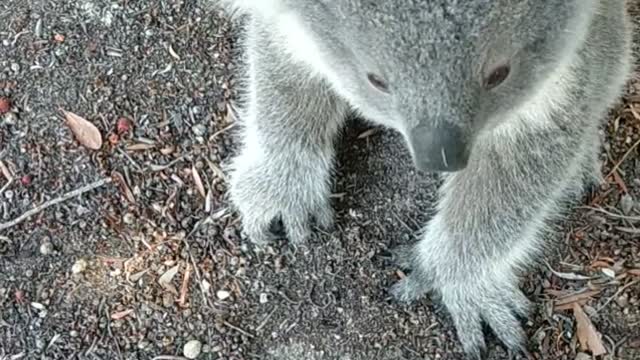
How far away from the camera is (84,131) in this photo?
3.01 m

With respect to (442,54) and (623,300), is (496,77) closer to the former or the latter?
(442,54)

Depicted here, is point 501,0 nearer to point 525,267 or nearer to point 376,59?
point 376,59

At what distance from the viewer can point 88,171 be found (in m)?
2.97

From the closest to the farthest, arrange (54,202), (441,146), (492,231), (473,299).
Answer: (441,146)
(492,231)
(473,299)
(54,202)

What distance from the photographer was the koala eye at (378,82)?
1.99 meters

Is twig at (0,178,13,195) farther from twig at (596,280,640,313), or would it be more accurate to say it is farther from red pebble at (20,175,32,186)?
twig at (596,280,640,313)

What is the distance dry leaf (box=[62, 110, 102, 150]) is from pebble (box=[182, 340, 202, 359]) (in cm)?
57

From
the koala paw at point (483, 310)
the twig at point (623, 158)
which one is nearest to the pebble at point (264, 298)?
the koala paw at point (483, 310)

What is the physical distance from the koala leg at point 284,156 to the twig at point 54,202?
1.11ft

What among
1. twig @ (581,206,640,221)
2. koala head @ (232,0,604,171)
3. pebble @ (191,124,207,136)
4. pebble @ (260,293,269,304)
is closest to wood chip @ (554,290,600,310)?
twig @ (581,206,640,221)

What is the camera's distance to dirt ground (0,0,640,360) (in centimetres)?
284

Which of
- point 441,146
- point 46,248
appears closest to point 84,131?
point 46,248

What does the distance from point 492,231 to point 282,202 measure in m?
0.53

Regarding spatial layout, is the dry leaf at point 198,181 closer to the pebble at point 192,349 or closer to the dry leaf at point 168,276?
the dry leaf at point 168,276
